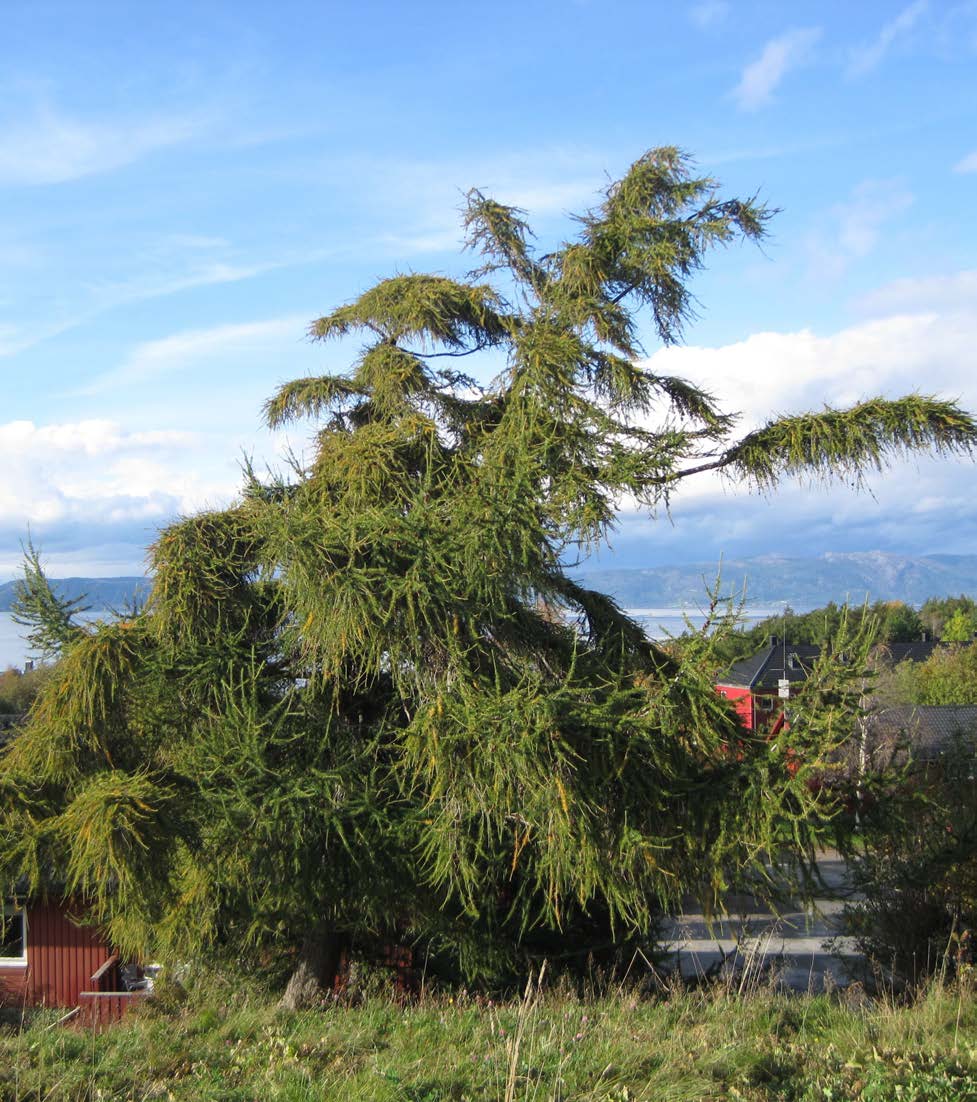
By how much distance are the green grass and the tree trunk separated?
8.15 ft

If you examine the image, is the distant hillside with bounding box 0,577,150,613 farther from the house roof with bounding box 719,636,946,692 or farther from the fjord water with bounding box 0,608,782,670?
the house roof with bounding box 719,636,946,692

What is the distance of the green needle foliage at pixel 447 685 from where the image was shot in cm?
679

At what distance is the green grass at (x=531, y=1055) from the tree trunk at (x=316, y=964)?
2.48m

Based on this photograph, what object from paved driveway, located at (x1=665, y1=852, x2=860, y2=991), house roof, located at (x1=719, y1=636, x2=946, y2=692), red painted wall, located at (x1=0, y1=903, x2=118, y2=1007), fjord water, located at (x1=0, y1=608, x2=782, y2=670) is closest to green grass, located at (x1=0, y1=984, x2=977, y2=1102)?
fjord water, located at (x1=0, y1=608, x2=782, y2=670)

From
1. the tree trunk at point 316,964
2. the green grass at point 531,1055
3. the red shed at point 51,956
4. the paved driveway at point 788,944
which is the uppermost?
the green grass at point 531,1055

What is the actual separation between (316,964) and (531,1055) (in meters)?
4.99

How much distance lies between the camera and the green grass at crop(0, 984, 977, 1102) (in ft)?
13.7

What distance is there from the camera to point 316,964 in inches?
354

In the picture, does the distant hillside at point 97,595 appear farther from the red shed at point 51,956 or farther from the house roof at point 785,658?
the house roof at point 785,658

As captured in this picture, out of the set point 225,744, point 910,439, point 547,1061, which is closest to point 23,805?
point 225,744

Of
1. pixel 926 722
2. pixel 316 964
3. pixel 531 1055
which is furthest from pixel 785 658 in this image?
pixel 531 1055

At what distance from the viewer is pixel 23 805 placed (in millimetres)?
7969

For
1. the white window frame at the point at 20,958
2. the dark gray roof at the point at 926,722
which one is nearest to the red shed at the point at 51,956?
the white window frame at the point at 20,958

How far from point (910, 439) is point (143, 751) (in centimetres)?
746
